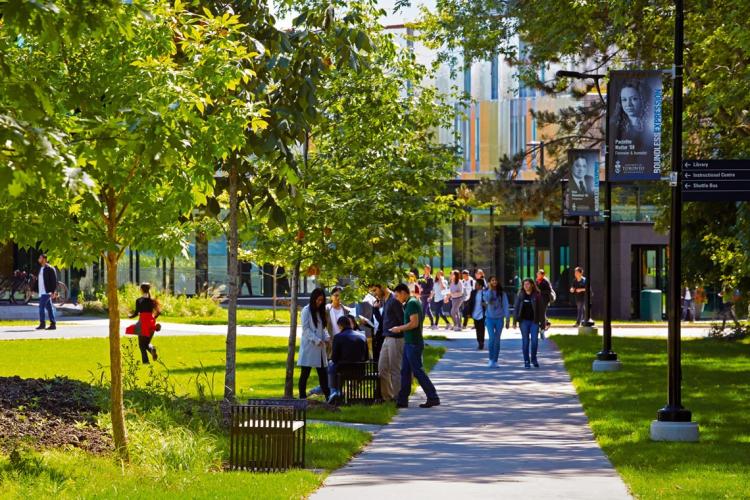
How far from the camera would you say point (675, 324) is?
54.5 feet

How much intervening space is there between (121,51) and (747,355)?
24.5 metres

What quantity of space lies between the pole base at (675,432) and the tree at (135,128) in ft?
20.2

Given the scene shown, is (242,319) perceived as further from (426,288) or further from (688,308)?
(688,308)

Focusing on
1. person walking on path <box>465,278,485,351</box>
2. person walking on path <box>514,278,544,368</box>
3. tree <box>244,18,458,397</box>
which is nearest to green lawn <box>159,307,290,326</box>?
person walking on path <box>465,278,485,351</box>

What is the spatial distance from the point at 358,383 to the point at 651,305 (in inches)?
1461

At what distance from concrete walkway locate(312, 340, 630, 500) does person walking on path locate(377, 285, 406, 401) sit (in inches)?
20.5

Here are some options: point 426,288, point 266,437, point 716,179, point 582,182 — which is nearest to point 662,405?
point 716,179

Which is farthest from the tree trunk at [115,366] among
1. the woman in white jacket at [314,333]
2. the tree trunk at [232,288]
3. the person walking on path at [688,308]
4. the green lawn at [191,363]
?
the person walking on path at [688,308]

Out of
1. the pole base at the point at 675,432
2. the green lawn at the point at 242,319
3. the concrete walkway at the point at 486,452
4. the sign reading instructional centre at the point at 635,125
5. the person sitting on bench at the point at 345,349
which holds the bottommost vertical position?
the concrete walkway at the point at 486,452

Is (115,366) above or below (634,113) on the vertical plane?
below

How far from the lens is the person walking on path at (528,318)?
28.5 m

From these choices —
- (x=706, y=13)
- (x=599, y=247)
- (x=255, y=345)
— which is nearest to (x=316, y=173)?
(x=706, y=13)

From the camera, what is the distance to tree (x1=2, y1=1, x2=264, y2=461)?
11289 millimetres

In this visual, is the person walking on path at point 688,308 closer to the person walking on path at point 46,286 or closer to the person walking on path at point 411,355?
the person walking on path at point 46,286
